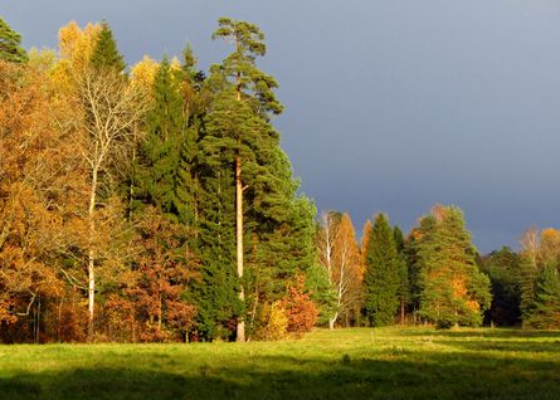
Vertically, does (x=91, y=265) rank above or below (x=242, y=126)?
below

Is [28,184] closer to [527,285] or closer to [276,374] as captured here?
[276,374]

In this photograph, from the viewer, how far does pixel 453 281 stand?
7050 centimetres

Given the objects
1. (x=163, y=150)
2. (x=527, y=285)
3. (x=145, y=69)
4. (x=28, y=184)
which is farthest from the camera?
(x=527, y=285)

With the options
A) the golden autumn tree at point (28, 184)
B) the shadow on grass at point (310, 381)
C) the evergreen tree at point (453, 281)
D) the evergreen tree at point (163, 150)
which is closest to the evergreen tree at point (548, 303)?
the evergreen tree at point (453, 281)

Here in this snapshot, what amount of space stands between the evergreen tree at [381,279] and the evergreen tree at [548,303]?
1964 cm

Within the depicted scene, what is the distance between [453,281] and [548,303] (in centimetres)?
1690

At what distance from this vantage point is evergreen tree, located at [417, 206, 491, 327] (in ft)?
224

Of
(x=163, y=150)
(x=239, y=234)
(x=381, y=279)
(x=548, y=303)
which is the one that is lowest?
(x=548, y=303)

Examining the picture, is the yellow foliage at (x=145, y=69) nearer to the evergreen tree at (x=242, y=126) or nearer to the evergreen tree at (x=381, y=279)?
the evergreen tree at (x=242, y=126)

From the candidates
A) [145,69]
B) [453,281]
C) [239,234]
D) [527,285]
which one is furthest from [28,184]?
[527,285]

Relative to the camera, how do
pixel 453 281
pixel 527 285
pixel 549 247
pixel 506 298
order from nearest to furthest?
1. pixel 453 281
2. pixel 527 285
3. pixel 506 298
4. pixel 549 247

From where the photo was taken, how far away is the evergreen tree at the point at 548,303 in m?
77.8

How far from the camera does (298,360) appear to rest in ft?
66.8

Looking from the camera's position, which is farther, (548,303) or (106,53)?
(548,303)
